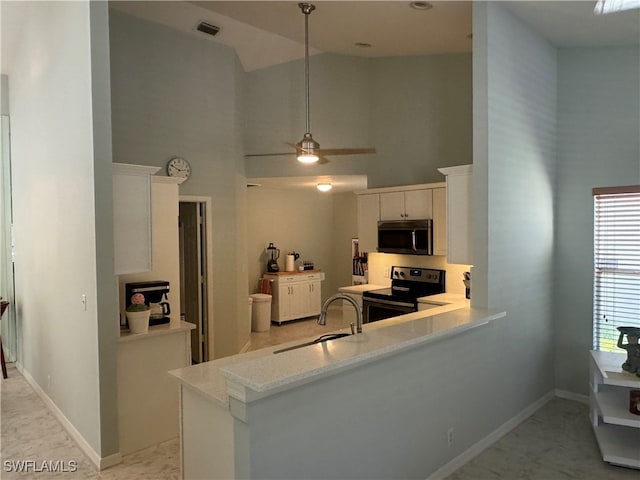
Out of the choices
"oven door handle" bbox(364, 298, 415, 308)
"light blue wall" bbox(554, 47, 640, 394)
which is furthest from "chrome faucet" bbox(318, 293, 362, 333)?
"light blue wall" bbox(554, 47, 640, 394)

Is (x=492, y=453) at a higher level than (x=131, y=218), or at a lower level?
lower

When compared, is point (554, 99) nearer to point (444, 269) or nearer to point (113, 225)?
point (444, 269)

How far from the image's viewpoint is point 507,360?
3.61 m

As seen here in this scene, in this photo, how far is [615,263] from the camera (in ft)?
13.3

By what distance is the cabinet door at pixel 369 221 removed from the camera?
227 inches

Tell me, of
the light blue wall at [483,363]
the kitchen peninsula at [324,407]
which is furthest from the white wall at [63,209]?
the light blue wall at [483,363]

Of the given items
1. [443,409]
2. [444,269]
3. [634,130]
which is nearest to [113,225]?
[443,409]

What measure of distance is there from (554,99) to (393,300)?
2563 millimetres

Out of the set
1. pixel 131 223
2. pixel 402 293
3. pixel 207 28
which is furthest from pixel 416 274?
pixel 207 28

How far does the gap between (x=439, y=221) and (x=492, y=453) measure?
2515 millimetres

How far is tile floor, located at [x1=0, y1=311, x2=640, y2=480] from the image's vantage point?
302 cm

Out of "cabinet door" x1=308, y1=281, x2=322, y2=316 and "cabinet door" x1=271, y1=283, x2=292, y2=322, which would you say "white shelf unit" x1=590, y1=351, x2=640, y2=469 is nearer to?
"cabinet door" x1=271, y1=283, x2=292, y2=322

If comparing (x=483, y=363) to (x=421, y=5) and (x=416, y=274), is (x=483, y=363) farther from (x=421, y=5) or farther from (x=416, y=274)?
(x=421, y=5)

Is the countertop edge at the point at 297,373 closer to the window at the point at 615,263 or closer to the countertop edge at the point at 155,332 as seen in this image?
the countertop edge at the point at 155,332
